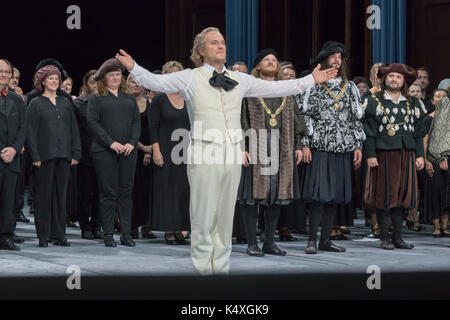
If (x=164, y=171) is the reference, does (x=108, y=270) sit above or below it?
Result: below

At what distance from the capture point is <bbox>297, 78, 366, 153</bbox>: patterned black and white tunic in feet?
20.3

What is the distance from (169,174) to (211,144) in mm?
2032

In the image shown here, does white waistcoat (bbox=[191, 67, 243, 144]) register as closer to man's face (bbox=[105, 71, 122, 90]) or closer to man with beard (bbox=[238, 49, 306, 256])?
man with beard (bbox=[238, 49, 306, 256])

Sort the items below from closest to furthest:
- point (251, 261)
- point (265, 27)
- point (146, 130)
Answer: point (251, 261) < point (146, 130) < point (265, 27)

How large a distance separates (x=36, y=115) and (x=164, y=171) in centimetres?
104

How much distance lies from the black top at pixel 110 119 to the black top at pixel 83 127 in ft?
1.97

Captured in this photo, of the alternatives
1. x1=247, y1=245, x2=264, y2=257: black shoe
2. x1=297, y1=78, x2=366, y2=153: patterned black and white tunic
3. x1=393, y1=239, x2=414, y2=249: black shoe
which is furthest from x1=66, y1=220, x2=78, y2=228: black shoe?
x1=393, y1=239, x2=414, y2=249: black shoe

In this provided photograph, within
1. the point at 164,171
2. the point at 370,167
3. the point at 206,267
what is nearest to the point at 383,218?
the point at 370,167

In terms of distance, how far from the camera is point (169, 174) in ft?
21.8

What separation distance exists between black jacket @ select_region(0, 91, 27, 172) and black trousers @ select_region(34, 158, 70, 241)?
23 cm

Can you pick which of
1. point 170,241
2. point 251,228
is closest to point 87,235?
point 170,241

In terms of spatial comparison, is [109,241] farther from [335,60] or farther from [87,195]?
[335,60]

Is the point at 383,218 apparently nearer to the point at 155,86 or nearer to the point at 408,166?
the point at 408,166

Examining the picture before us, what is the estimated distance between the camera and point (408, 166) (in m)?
6.41
